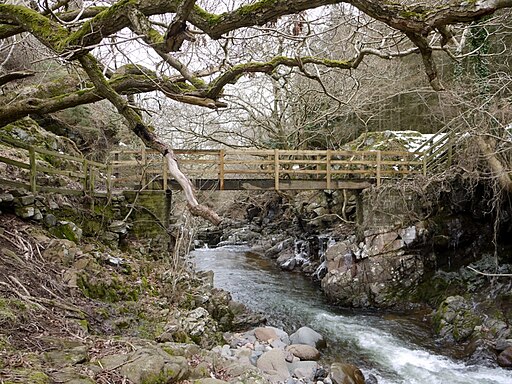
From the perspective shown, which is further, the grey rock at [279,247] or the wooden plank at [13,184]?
the grey rock at [279,247]

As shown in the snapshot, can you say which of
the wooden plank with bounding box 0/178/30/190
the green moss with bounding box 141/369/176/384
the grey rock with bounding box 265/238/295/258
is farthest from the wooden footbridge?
the green moss with bounding box 141/369/176/384

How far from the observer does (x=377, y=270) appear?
9664 mm

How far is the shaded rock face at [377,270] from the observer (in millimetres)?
9500

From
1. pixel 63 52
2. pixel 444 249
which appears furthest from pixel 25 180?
pixel 444 249

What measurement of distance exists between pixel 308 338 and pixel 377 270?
342 centimetres

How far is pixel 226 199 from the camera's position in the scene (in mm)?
21250

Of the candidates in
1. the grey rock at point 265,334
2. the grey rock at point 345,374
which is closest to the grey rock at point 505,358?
the grey rock at point 345,374

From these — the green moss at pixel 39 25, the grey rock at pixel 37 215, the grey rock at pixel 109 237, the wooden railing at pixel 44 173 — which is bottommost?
the grey rock at pixel 109 237

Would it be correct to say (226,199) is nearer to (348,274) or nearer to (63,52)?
(348,274)

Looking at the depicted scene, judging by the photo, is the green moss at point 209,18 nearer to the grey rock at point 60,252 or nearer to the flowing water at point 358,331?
the grey rock at point 60,252

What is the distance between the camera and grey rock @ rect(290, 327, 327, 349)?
22.9 feet

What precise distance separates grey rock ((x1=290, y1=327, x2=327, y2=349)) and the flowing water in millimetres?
191

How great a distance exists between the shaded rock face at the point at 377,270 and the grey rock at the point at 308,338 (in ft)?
8.69

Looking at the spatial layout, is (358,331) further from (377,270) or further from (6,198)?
(6,198)
